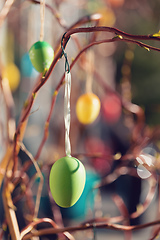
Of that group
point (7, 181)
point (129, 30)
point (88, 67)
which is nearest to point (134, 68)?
point (129, 30)

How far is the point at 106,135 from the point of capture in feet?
7.45

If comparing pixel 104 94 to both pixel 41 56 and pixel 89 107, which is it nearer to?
pixel 89 107

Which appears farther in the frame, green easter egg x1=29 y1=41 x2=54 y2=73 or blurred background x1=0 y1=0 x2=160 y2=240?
blurred background x1=0 y1=0 x2=160 y2=240

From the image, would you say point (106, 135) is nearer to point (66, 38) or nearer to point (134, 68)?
point (134, 68)

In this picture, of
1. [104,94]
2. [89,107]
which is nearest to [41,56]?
[89,107]

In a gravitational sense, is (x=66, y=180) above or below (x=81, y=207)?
above

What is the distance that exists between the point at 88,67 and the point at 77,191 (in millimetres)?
338

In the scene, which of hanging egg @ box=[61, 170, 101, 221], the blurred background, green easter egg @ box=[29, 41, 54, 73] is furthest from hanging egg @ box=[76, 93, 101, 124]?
the blurred background

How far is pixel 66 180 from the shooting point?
0.30 m

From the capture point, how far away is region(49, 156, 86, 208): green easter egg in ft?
0.97

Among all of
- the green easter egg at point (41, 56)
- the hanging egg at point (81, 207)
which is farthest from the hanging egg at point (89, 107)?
the hanging egg at point (81, 207)

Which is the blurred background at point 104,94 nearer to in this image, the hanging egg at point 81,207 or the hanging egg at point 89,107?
the hanging egg at point 81,207

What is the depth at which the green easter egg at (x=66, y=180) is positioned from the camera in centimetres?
30

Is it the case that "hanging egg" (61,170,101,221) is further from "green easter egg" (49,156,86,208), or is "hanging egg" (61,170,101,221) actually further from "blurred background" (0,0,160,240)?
"green easter egg" (49,156,86,208)
